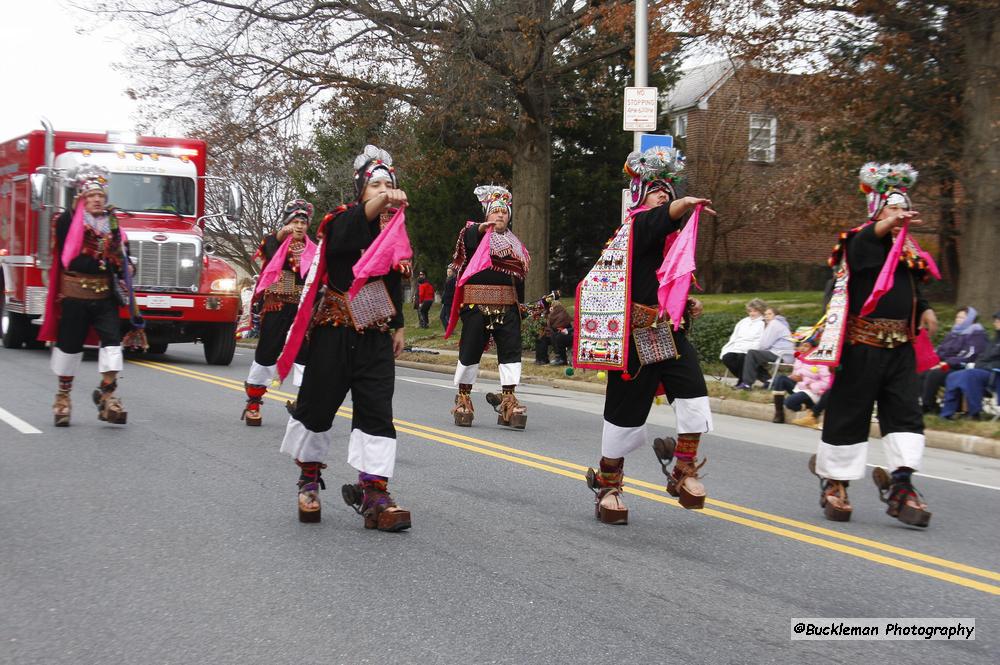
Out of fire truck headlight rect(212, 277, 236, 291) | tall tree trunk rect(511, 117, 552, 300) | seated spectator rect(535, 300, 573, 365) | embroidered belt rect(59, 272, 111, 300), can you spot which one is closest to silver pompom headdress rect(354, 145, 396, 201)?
embroidered belt rect(59, 272, 111, 300)

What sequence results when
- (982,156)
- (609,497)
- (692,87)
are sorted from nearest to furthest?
(609,497) < (982,156) < (692,87)

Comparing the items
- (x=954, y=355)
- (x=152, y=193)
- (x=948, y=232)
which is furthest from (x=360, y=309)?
(x=948, y=232)

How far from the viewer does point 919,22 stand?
16266 mm

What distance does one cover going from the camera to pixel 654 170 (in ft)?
21.1

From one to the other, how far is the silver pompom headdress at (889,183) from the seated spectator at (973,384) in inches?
232

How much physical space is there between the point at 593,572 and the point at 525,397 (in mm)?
9470

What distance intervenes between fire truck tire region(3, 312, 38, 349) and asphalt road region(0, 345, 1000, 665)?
456 inches

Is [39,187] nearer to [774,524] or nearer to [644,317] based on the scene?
[644,317]

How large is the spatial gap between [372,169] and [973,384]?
27.1 feet

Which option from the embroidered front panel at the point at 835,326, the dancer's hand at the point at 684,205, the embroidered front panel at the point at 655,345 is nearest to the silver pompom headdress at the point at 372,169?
the dancer's hand at the point at 684,205

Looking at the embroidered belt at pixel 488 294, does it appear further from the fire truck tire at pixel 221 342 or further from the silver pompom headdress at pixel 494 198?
the fire truck tire at pixel 221 342

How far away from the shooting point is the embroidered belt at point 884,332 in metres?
6.77

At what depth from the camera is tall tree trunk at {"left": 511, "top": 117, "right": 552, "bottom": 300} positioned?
78.1ft

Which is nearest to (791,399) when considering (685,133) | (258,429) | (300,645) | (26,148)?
(258,429)
